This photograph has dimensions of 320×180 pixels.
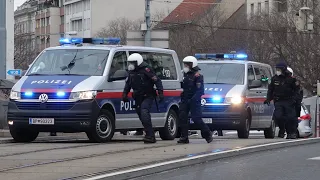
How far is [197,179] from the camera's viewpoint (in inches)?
414

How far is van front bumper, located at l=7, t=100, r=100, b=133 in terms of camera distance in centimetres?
1516

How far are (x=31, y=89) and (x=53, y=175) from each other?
5.32 m

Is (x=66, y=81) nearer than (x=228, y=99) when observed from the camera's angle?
Yes

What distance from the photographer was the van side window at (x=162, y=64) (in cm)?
1734

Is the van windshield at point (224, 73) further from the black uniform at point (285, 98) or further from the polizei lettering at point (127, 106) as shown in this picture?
the polizei lettering at point (127, 106)

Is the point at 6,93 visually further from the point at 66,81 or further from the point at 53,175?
the point at 53,175

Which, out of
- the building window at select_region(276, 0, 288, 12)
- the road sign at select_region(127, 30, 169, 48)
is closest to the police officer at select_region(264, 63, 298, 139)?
the road sign at select_region(127, 30, 169, 48)

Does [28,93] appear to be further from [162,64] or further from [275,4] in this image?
[275,4]

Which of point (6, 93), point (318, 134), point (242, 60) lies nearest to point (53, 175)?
point (242, 60)

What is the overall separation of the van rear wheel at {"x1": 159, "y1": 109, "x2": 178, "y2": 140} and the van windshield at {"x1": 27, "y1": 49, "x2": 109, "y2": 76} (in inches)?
88.6

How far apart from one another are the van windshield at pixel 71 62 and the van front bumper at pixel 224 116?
413cm

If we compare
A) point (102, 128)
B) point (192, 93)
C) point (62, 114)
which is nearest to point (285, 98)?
point (192, 93)

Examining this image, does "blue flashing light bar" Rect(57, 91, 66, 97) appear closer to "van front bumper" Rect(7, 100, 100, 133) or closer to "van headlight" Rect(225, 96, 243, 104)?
"van front bumper" Rect(7, 100, 100, 133)

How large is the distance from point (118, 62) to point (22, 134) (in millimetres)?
2378
